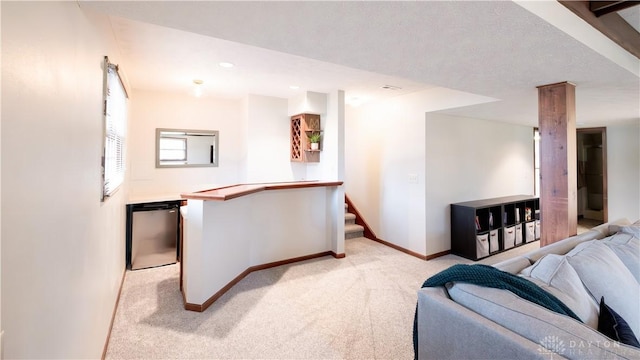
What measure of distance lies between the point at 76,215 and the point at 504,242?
503 cm

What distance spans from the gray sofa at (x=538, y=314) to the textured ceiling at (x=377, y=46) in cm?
124

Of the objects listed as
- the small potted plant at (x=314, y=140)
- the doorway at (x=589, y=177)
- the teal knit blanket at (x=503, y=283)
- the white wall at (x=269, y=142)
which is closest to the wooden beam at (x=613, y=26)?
the teal knit blanket at (x=503, y=283)

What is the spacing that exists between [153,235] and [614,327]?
4.21 m

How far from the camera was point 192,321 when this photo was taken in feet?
7.71

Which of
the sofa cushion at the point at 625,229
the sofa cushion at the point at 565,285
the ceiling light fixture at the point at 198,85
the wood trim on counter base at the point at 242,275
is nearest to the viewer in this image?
the sofa cushion at the point at 565,285

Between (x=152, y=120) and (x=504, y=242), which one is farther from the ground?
(x=152, y=120)

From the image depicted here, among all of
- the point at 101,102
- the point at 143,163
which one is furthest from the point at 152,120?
the point at 101,102

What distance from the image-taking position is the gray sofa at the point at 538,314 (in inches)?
33.8

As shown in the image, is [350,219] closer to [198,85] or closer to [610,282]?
[198,85]

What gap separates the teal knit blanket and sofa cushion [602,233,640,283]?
3.70 ft

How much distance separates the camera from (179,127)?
4234 mm

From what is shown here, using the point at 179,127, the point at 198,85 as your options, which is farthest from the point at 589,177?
the point at 179,127

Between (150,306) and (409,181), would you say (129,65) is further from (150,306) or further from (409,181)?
(409,181)

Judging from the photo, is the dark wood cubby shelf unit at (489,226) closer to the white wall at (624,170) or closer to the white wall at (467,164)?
the white wall at (467,164)
